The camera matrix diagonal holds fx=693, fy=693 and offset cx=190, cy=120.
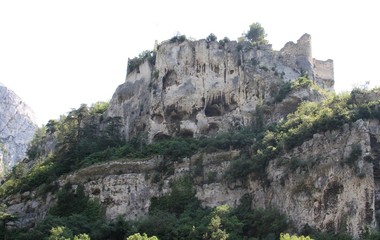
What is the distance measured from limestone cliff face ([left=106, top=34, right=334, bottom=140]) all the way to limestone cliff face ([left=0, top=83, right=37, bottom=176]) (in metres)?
48.3

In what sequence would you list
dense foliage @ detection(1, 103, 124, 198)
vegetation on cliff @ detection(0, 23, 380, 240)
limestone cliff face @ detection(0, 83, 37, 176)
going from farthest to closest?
limestone cliff face @ detection(0, 83, 37, 176), dense foliage @ detection(1, 103, 124, 198), vegetation on cliff @ detection(0, 23, 380, 240)

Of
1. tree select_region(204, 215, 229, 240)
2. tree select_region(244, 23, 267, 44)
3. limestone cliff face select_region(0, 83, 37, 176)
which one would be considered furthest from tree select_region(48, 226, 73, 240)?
limestone cliff face select_region(0, 83, 37, 176)

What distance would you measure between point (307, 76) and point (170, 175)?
54.2 ft

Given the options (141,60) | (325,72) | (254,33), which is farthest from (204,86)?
(325,72)

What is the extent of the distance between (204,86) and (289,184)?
56.3 feet

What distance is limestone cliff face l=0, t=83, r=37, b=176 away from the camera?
4218 inches

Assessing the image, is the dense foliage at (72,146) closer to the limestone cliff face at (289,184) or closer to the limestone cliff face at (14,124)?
the limestone cliff face at (289,184)

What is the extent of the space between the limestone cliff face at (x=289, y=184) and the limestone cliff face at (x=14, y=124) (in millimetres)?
52698

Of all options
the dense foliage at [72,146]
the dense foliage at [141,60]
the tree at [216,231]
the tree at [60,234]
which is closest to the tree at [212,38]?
the dense foliage at [141,60]

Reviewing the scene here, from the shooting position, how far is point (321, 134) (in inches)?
1767

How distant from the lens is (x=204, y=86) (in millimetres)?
59250

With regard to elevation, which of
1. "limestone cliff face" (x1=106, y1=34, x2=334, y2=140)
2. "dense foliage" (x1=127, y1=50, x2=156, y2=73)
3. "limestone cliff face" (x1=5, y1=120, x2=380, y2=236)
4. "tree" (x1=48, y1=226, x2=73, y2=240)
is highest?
"dense foliage" (x1=127, y1=50, x2=156, y2=73)

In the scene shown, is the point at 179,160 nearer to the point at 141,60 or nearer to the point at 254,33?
the point at 141,60

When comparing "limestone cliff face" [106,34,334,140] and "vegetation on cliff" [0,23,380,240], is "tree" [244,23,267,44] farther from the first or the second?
"limestone cliff face" [106,34,334,140]
